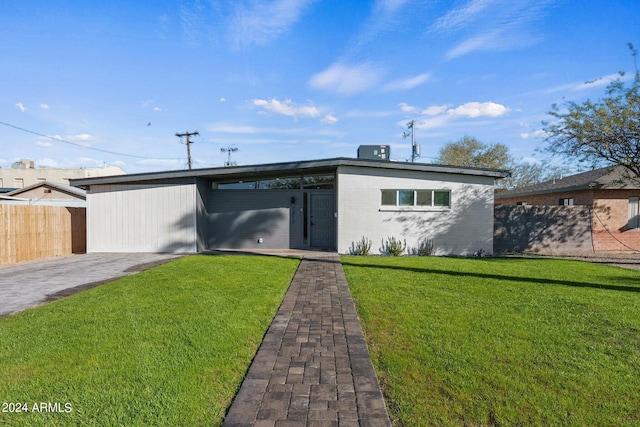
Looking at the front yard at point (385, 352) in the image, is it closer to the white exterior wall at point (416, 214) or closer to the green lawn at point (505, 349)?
the green lawn at point (505, 349)

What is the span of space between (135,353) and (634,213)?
19285 millimetres

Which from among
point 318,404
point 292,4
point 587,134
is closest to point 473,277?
point 318,404

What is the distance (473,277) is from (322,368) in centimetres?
568

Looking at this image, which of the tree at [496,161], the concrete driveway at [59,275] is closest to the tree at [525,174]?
the tree at [496,161]

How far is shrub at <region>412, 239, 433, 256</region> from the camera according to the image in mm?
12047

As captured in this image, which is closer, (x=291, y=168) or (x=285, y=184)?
(x=291, y=168)

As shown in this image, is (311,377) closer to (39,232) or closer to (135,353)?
(135,353)

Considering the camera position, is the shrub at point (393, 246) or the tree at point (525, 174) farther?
the tree at point (525, 174)

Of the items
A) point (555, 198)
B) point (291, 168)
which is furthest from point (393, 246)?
point (555, 198)

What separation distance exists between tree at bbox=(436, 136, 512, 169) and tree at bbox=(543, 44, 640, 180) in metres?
21.0

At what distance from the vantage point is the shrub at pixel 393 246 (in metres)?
11.9

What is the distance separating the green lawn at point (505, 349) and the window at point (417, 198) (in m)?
5.22

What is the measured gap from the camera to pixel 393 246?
11.9 metres

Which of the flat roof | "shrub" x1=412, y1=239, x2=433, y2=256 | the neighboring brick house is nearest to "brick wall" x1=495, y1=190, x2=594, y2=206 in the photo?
the neighboring brick house
